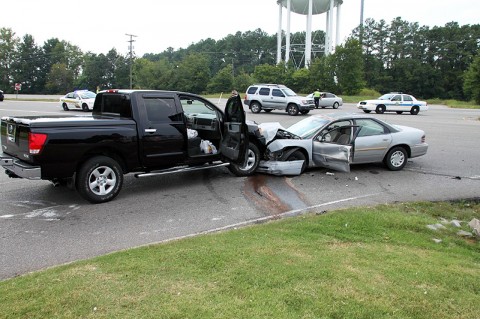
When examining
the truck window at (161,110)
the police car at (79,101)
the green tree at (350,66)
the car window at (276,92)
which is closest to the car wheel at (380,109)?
the car window at (276,92)

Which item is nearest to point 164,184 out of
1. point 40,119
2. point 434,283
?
point 40,119

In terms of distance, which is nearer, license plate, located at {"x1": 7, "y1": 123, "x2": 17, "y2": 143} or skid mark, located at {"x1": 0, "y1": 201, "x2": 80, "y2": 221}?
skid mark, located at {"x1": 0, "y1": 201, "x2": 80, "y2": 221}

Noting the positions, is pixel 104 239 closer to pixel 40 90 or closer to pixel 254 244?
pixel 254 244

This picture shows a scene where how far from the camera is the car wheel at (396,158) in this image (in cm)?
1030

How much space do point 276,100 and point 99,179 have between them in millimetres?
21688

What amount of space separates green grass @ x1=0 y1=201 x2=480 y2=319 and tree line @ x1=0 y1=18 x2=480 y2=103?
61000mm

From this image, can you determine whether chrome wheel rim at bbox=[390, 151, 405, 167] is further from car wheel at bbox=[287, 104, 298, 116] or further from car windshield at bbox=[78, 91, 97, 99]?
car windshield at bbox=[78, 91, 97, 99]

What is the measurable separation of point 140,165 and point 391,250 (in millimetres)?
4562

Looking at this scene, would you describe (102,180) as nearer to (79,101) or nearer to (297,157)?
(297,157)

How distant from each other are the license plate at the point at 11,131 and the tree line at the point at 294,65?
59997 mm

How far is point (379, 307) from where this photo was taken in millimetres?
3350

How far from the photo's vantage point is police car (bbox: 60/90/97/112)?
29000 millimetres

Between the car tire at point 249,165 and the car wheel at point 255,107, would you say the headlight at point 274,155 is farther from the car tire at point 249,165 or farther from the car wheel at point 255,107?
the car wheel at point 255,107

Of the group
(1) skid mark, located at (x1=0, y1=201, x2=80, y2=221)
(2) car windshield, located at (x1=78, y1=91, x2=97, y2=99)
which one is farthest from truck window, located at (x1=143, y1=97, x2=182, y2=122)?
(2) car windshield, located at (x1=78, y1=91, x2=97, y2=99)
